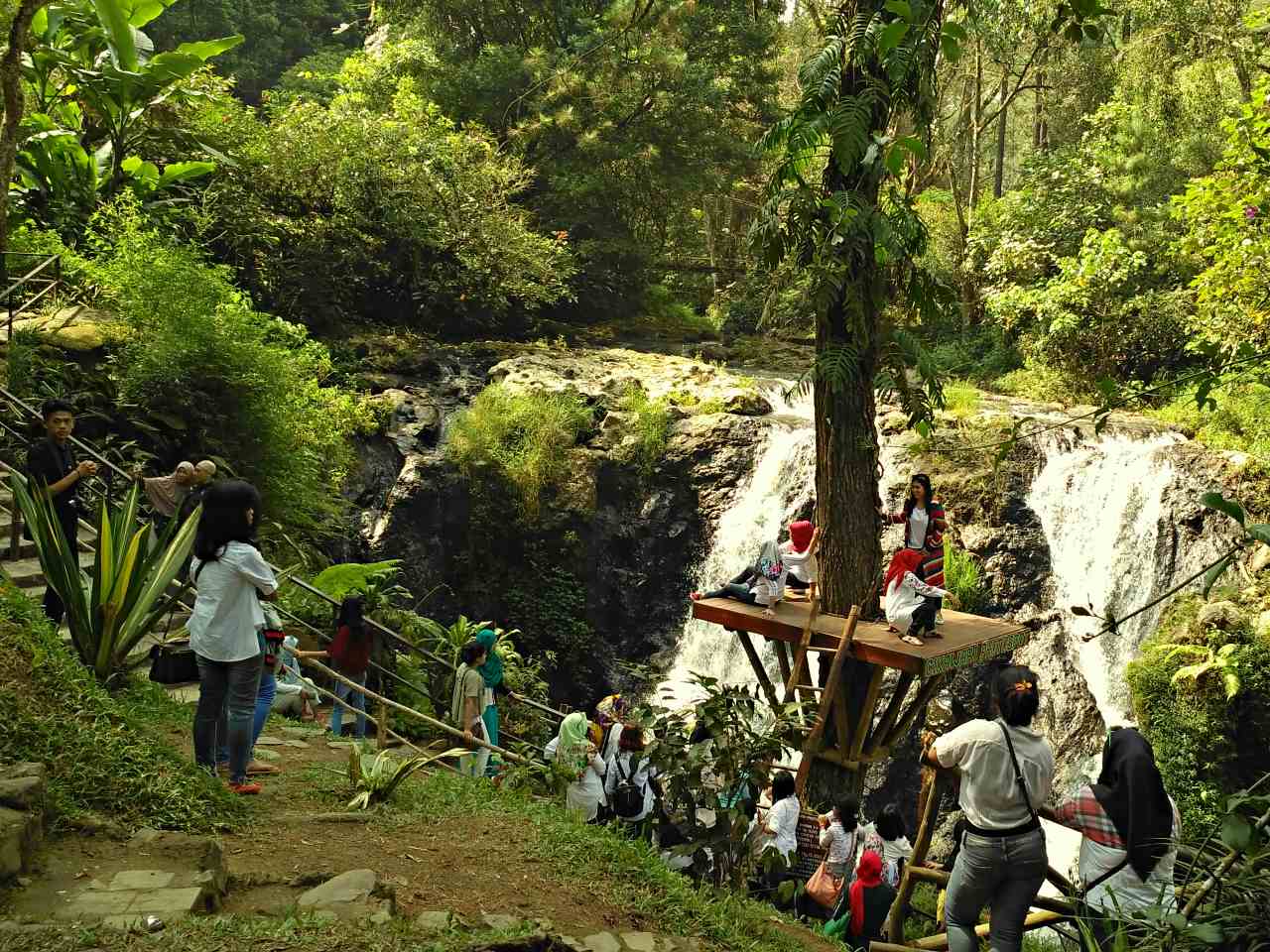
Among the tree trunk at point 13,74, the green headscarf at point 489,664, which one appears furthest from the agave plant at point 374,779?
the tree trunk at point 13,74

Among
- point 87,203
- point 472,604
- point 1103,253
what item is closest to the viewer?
point 87,203

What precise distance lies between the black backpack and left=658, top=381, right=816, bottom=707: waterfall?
8.14m

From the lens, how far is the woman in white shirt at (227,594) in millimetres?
4668

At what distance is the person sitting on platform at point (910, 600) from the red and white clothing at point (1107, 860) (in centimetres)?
281

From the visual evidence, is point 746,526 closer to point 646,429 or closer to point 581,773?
point 646,429

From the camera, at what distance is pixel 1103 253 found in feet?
58.3

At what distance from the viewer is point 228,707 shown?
16.3ft

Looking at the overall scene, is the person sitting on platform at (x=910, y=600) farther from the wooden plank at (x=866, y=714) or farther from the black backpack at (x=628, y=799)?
the black backpack at (x=628, y=799)

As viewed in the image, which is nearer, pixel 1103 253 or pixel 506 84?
pixel 1103 253

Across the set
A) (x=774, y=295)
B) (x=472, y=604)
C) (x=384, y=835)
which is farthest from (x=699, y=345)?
(x=384, y=835)

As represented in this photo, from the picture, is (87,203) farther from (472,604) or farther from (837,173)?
(837,173)

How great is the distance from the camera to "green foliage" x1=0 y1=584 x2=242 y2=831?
165 inches

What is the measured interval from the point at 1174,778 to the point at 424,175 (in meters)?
15.2

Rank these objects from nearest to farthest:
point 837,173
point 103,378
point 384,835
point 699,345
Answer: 1. point 384,835
2. point 837,173
3. point 103,378
4. point 699,345
